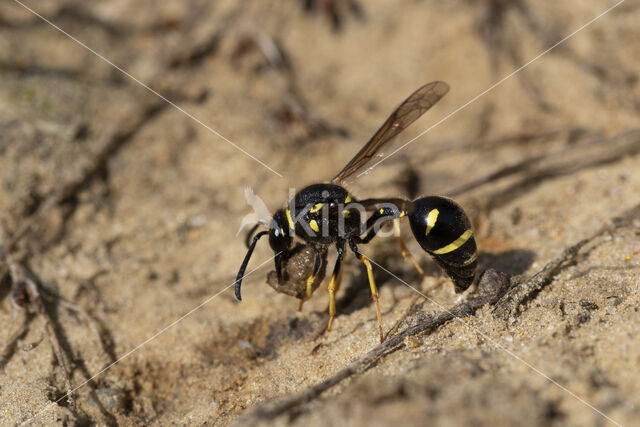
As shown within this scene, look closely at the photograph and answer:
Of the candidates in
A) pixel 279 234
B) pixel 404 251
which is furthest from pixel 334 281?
pixel 404 251

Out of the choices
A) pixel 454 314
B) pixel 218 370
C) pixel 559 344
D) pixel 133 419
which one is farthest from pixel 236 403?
pixel 559 344

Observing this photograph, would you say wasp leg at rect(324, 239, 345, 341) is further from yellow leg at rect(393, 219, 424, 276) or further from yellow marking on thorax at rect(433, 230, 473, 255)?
yellow marking on thorax at rect(433, 230, 473, 255)

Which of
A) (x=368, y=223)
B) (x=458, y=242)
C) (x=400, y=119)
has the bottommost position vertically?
(x=458, y=242)

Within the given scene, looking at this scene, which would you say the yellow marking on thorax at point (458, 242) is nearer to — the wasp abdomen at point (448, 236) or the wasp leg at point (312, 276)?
the wasp abdomen at point (448, 236)

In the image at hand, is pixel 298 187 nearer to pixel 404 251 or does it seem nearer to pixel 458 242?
pixel 404 251

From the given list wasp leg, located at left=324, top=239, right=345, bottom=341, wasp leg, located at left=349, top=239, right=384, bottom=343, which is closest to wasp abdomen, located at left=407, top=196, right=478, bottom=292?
wasp leg, located at left=349, top=239, right=384, bottom=343

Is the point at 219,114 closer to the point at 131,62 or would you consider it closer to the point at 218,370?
the point at 131,62
